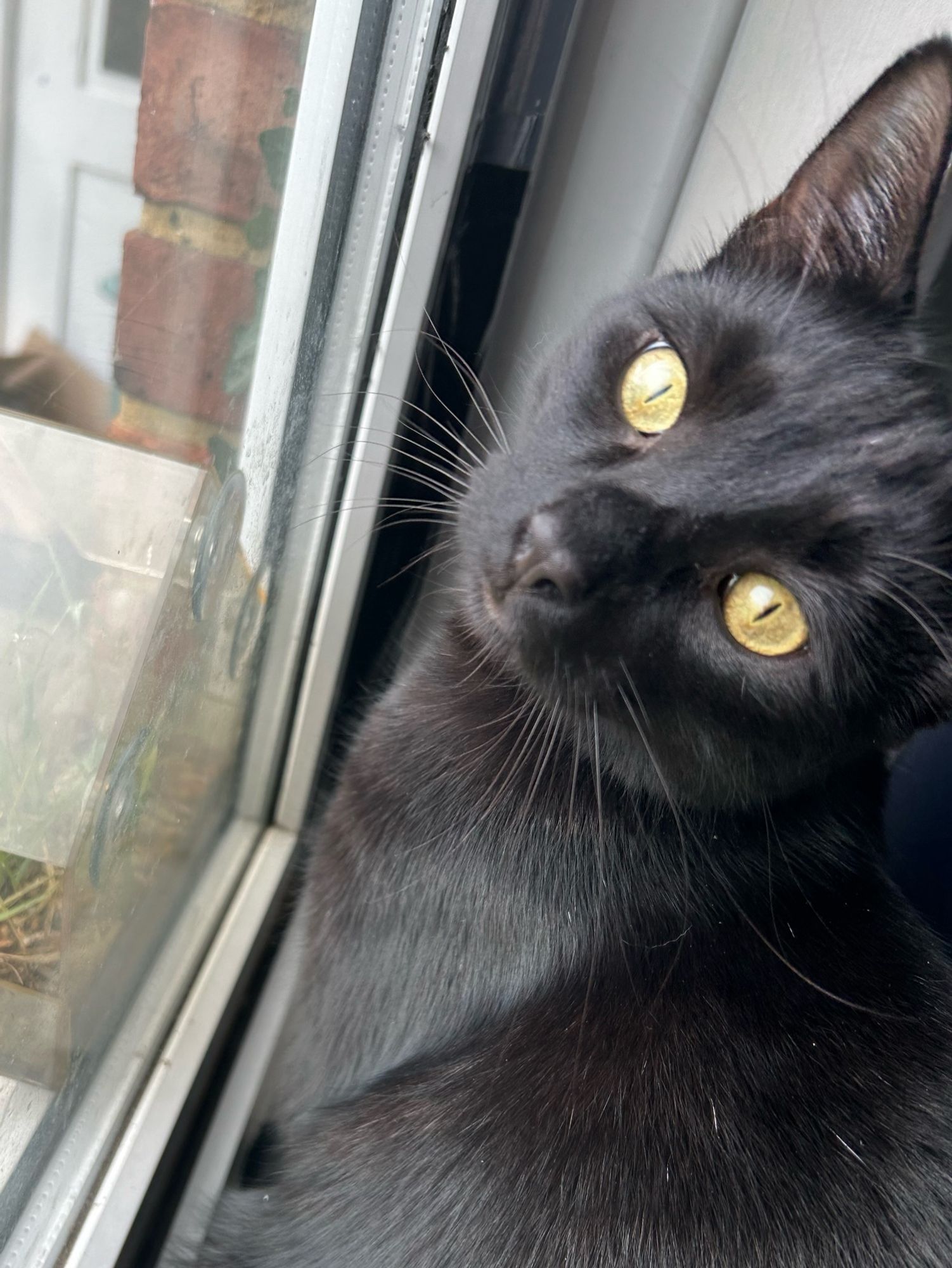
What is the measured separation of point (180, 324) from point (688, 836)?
523 mm

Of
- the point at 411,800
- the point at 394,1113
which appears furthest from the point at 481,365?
the point at 394,1113

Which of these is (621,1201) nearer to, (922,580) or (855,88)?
(922,580)

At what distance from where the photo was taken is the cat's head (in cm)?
60

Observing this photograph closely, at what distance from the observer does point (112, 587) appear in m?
0.59

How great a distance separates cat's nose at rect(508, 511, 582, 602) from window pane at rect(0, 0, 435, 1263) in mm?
244

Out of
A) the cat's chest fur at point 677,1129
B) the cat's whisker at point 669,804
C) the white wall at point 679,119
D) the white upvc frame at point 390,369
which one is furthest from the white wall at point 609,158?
the cat's chest fur at point 677,1129

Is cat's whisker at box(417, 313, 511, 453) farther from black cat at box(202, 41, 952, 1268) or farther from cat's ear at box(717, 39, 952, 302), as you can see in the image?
cat's ear at box(717, 39, 952, 302)

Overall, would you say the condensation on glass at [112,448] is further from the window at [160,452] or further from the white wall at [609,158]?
the white wall at [609,158]

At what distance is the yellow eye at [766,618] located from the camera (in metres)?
0.61

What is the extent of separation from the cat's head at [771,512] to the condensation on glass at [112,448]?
24cm

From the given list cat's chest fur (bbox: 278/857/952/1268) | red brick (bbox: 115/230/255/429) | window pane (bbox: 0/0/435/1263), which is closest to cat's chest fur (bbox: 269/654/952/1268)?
cat's chest fur (bbox: 278/857/952/1268)

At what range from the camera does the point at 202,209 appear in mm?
575

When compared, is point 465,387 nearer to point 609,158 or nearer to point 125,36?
point 609,158

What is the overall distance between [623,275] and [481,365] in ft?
0.57
